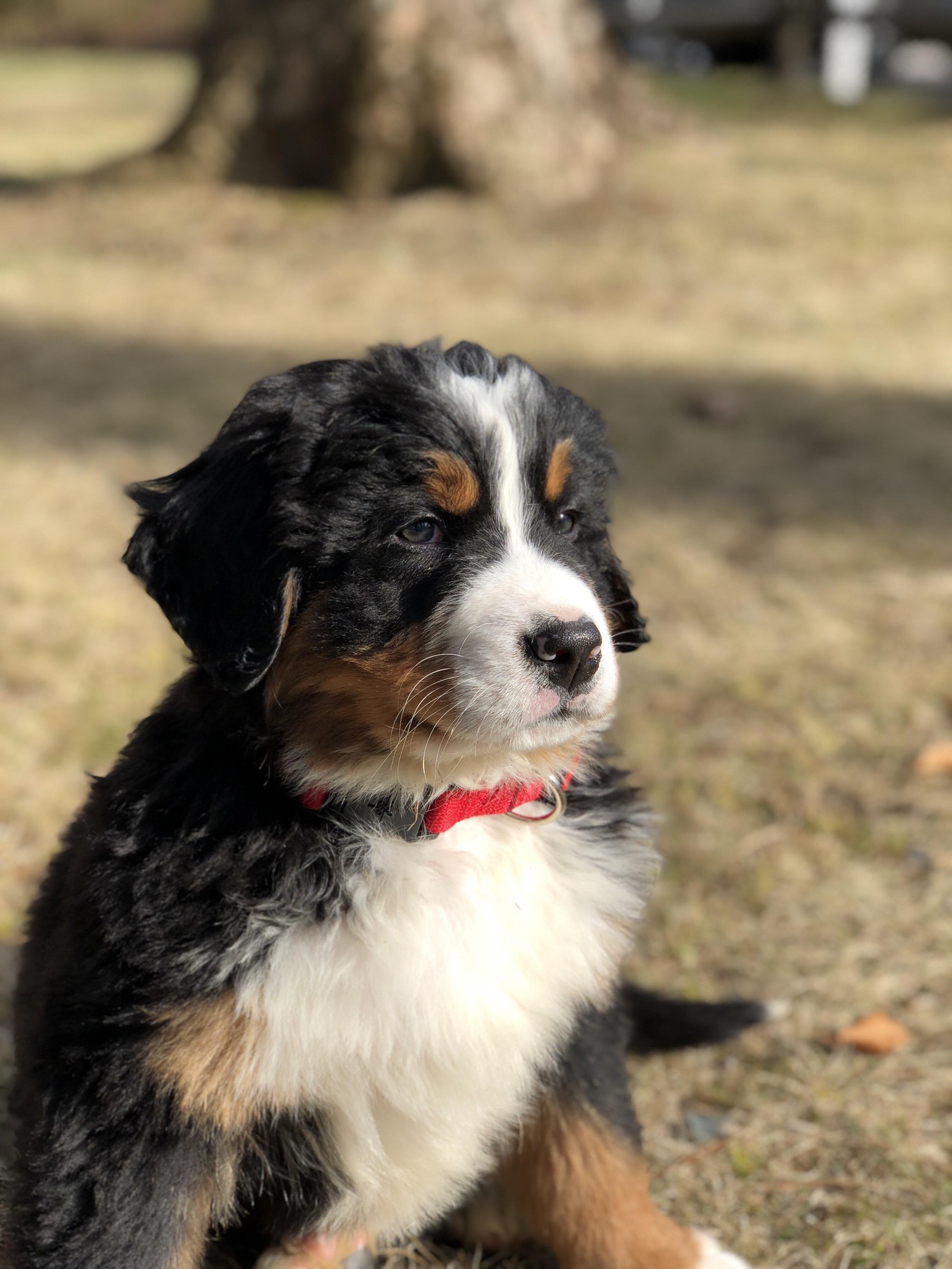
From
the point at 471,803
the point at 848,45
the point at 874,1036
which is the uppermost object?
the point at 471,803

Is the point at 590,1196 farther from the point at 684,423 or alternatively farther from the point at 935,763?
the point at 684,423

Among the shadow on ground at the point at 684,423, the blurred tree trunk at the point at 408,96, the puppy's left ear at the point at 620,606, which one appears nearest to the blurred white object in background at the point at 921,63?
the blurred tree trunk at the point at 408,96

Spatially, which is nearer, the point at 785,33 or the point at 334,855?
the point at 334,855

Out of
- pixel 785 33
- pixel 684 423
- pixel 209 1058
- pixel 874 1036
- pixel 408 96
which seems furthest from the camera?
pixel 785 33

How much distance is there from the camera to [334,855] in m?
2.39

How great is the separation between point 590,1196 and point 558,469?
58.8 inches

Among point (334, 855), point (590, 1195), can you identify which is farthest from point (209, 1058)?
point (590, 1195)

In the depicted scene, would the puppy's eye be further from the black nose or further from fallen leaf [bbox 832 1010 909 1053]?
fallen leaf [bbox 832 1010 909 1053]

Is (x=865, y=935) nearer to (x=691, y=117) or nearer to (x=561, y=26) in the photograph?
(x=561, y=26)

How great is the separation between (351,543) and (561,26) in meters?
9.60

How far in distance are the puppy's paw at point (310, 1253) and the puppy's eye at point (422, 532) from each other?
1419mm

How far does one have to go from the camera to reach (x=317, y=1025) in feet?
7.49

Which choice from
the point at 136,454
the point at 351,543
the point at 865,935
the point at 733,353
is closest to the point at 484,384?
the point at 351,543

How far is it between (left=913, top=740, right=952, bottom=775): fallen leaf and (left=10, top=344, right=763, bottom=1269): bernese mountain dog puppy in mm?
2321
